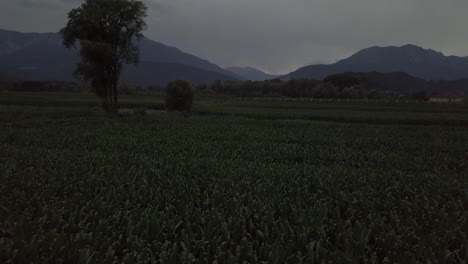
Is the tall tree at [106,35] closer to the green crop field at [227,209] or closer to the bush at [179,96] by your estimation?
the bush at [179,96]

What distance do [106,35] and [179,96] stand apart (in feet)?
43.1

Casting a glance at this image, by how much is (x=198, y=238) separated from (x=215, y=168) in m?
7.20

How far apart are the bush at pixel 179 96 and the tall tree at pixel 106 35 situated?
636cm

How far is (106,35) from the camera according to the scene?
55656 millimetres

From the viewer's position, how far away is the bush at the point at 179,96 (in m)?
56.8

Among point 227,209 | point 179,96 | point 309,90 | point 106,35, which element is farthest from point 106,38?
point 309,90

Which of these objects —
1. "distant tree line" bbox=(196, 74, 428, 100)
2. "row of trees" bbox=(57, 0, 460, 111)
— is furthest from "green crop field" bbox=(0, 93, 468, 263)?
"distant tree line" bbox=(196, 74, 428, 100)

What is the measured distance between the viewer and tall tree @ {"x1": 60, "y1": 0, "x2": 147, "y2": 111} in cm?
5334

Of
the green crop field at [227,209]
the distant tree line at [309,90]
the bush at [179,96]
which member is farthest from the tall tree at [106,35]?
the distant tree line at [309,90]

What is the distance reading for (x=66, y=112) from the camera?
145 ft

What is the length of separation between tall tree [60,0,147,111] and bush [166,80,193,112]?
20.9 ft

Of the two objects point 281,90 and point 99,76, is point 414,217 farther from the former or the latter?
point 281,90

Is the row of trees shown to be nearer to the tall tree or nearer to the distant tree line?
the tall tree

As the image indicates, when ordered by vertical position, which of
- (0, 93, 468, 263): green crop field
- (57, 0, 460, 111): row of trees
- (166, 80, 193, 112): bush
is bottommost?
(0, 93, 468, 263): green crop field
